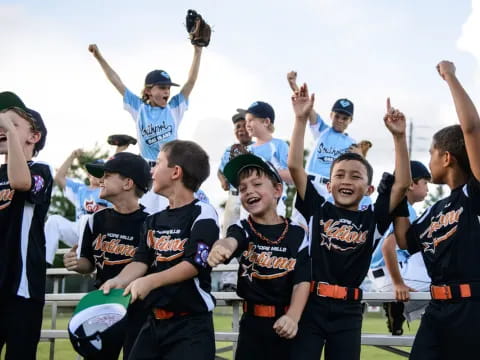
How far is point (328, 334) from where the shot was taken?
4020 millimetres

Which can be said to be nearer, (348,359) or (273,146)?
(348,359)

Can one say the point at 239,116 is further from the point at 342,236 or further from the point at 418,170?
the point at 342,236

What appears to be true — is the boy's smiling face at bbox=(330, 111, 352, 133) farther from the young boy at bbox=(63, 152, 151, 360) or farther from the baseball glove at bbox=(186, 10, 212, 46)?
the young boy at bbox=(63, 152, 151, 360)

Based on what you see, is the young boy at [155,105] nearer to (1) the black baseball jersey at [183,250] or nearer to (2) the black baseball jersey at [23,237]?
(2) the black baseball jersey at [23,237]

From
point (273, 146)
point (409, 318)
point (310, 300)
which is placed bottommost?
point (409, 318)

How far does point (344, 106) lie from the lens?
912cm

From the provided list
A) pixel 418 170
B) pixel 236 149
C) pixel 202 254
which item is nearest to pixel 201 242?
pixel 202 254

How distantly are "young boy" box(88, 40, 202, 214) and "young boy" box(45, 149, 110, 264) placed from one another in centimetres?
100

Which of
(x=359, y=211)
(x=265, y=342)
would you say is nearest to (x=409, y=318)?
(x=359, y=211)

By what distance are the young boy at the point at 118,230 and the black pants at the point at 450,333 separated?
1817 millimetres

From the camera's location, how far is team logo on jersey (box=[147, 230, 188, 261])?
385cm

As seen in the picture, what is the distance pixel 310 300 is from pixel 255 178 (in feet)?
2.73

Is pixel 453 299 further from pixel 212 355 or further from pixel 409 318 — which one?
pixel 409 318

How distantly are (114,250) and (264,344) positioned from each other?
4.26 feet
